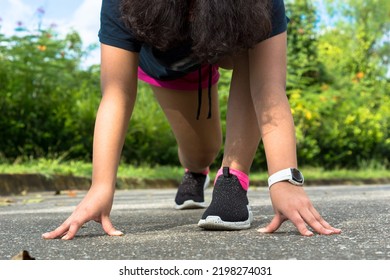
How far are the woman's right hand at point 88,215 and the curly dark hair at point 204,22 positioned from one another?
0.64 meters

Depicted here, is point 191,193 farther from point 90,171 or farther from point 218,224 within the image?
point 90,171

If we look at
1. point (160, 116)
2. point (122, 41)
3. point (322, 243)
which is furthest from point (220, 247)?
point (160, 116)

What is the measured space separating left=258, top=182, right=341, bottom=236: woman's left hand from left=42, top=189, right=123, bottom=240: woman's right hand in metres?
0.62

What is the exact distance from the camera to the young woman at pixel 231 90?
2.54 meters

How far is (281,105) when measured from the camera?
2.75 meters

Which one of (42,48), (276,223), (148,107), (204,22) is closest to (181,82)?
(204,22)

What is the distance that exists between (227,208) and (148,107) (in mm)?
9659

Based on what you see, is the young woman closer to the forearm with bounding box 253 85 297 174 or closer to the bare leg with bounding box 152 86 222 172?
the forearm with bounding box 253 85 297 174

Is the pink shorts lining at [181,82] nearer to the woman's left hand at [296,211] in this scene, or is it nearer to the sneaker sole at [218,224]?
the sneaker sole at [218,224]

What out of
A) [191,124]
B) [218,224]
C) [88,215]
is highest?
[191,124]

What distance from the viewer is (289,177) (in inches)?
103

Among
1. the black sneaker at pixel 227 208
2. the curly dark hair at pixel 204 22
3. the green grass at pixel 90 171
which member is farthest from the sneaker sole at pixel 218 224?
the green grass at pixel 90 171
